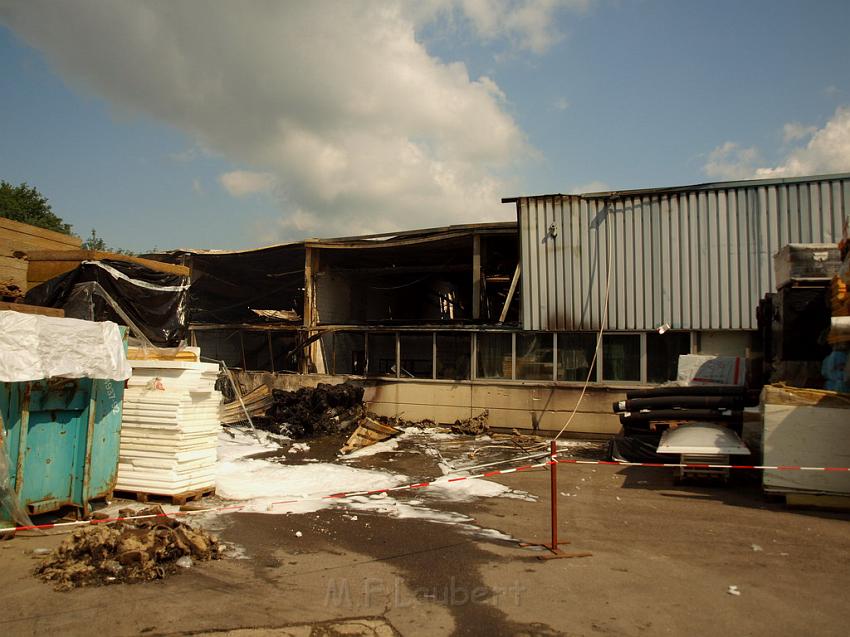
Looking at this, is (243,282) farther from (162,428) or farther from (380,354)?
(162,428)

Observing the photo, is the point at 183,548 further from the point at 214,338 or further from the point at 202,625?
Answer: the point at 214,338

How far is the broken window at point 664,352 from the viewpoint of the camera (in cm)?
1428

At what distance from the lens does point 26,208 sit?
39.7 m

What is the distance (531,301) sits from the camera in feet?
50.4

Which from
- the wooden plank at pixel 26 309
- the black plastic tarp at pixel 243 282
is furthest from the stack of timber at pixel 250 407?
the wooden plank at pixel 26 309

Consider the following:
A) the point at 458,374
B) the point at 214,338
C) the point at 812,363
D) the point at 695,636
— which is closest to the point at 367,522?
the point at 695,636

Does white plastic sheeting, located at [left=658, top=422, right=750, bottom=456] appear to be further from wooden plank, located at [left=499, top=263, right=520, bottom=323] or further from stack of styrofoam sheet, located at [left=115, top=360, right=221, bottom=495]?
stack of styrofoam sheet, located at [left=115, top=360, right=221, bottom=495]

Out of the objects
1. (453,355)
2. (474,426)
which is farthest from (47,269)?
(474,426)

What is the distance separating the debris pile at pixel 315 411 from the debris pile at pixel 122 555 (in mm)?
8165

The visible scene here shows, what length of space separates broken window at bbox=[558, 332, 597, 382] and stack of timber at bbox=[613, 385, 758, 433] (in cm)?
372

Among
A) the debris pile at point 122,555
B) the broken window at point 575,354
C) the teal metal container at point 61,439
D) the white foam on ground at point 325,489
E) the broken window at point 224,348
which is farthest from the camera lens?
the broken window at point 224,348

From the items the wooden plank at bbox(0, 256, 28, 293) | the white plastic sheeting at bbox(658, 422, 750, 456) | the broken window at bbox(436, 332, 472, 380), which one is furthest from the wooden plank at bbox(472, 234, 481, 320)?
the wooden plank at bbox(0, 256, 28, 293)

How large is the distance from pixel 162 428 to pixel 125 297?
3.87 m

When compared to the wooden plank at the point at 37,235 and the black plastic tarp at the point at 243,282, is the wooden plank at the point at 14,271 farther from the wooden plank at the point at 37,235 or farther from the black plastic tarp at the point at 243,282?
the black plastic tarp at the point at 243,282
